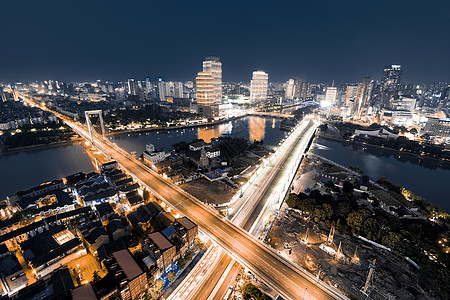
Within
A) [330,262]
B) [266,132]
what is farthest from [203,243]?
[266,132]

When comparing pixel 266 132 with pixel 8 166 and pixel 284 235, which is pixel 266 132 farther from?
pixel 8 166

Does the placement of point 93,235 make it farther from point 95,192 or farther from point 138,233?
point 95,192

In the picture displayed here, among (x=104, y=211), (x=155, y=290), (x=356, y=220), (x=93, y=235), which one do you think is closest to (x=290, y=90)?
(x=356, y=220)

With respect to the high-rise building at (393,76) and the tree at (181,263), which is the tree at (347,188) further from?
the high-rise building at (393,76)

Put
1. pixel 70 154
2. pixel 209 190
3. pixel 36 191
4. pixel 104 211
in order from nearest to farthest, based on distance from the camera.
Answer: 1. pixel 104 211
2. pixel 36 191
3. pixel 209 190
4. pixel 70 154

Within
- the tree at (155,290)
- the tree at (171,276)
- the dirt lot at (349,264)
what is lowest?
the dirt lot at (349,264)

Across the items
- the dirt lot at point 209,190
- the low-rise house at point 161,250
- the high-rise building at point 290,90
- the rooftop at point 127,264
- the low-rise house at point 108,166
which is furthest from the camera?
the high-rise building at point 290,90

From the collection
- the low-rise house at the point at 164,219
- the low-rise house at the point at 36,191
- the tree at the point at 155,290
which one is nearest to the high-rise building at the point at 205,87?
the low-rise house at the point at 36,191
